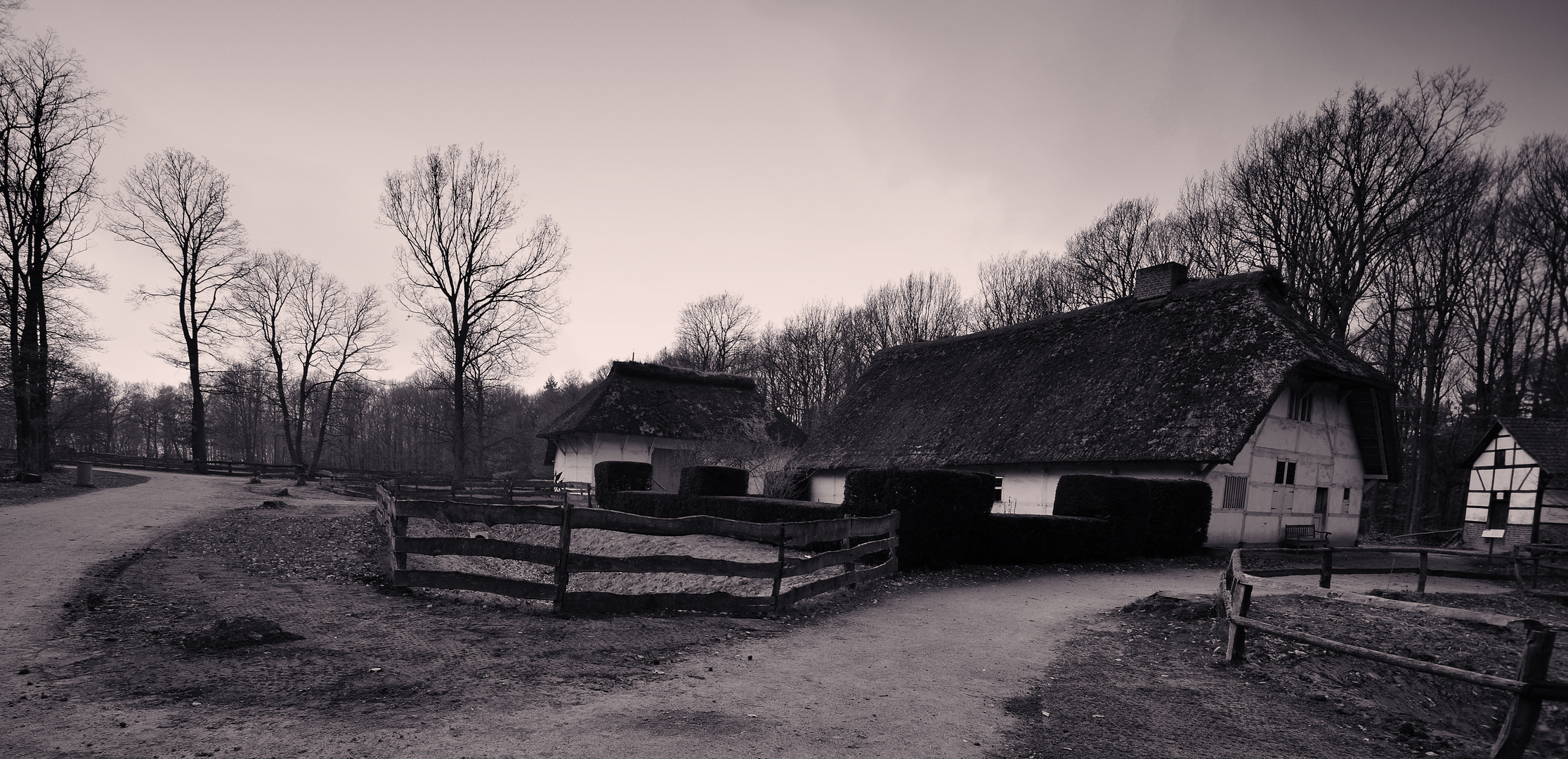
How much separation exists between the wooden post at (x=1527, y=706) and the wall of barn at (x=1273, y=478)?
14.8 metres

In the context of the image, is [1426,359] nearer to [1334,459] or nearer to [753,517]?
[1334,459]

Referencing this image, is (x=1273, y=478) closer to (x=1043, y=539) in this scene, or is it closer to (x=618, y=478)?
(x=1043, y=539)

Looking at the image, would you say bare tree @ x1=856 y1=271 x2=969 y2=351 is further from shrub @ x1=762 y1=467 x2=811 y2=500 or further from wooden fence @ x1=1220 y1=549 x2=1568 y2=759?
wooden fence @ x1=1220 y1=549 x2=1568 y2=759

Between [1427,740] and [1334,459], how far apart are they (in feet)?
65.9

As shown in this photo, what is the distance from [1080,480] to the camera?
16.9 metres

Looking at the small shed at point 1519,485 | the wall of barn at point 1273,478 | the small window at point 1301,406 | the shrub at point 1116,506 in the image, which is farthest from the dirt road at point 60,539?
the small shed at point 1519,485

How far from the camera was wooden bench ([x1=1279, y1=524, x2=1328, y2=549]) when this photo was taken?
20.3 metres

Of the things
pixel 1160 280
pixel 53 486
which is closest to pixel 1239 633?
pixel 1160 280

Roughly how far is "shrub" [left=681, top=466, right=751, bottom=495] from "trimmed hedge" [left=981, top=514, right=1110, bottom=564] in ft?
27.4

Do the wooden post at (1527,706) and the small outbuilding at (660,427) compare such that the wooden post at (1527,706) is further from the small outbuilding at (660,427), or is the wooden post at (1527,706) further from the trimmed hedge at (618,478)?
the small outbuilding at (660,427)

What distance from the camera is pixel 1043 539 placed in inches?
604

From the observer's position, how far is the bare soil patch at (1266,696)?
5230 mm

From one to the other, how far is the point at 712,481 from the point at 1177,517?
11.6 m

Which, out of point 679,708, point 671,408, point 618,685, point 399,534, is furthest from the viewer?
point 671,408
